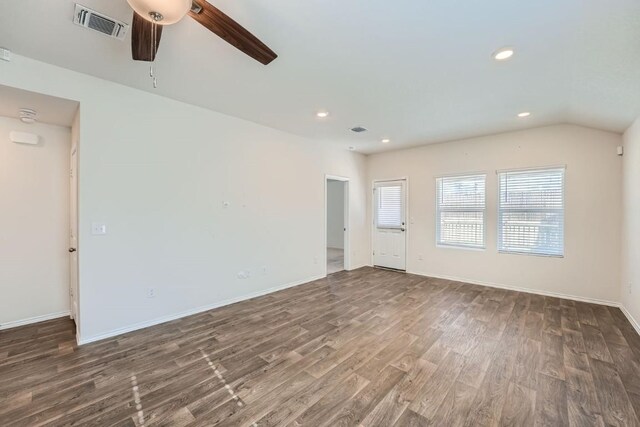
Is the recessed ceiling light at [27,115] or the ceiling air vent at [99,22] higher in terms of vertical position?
the ceiling air vent at [99,22]

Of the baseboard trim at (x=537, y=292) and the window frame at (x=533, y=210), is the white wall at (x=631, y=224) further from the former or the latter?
the window frame at (x=533, y=210)

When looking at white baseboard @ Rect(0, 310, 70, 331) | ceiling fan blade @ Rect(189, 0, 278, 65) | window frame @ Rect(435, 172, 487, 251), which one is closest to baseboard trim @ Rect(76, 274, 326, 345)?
white baseboard @ Rect(0, 310, 70, 331)

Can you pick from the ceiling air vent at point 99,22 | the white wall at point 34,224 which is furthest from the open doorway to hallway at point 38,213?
the ceiling air vent at point 99,22

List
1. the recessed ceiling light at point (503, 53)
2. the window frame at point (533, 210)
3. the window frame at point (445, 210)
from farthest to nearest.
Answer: the window frame at point (445, 210)
the window frame at point (533, 210)
the recessed ceiling light at point (503, 53)

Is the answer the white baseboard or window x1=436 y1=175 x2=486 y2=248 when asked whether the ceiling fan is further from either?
window x1=436 y1=175 x2=486 y2=248

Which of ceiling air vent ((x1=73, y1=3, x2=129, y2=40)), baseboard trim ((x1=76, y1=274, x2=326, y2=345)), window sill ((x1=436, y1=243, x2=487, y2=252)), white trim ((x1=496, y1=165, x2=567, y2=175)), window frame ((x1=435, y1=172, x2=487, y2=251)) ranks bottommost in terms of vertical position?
baseboard trim ((x1=76, y1=274, x2=326, y2=345))

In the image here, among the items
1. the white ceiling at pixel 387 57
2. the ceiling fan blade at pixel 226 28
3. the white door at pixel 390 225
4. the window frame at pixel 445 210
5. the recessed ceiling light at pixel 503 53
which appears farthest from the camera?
the white door at pixel 390 225

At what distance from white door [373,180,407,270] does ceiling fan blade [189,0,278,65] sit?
15.6ft

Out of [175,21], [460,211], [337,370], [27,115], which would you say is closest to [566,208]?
[460,211]

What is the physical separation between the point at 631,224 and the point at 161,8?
5253 mm

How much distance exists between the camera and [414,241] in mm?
5914

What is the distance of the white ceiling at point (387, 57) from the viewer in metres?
1.84

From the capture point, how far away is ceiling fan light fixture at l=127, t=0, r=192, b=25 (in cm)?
137

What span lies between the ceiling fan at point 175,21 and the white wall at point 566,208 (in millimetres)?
4512
